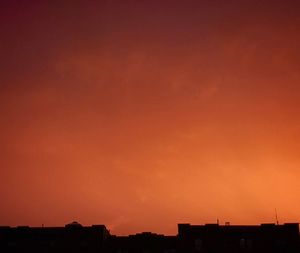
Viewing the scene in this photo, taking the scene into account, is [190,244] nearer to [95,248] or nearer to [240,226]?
[240,226]

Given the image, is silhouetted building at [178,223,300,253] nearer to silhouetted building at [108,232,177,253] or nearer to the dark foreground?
the dark foreground

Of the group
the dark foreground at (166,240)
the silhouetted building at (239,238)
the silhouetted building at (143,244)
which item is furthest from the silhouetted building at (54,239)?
the silhouetted building at (239,238)

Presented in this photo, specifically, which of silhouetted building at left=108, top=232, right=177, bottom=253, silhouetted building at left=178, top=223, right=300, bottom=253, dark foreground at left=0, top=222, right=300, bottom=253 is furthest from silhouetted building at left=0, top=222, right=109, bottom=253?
silhouetted building at left=178, top=223, right=300, bottom=253

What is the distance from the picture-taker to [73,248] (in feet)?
148

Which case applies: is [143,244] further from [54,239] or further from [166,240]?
[54,239]

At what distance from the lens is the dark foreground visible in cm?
4444

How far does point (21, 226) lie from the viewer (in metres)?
46.4

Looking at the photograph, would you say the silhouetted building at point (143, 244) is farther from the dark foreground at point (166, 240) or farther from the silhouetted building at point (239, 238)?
the silhouetted building at point (239, 238)

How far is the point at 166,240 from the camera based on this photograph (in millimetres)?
45656

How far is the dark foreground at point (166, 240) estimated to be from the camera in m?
44.4

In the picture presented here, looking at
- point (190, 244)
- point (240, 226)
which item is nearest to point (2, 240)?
point (190, 244)

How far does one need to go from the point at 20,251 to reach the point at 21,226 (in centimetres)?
310

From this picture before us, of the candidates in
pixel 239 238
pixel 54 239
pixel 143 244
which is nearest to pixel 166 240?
pixel 143 244

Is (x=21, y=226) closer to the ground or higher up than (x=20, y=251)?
higher up
